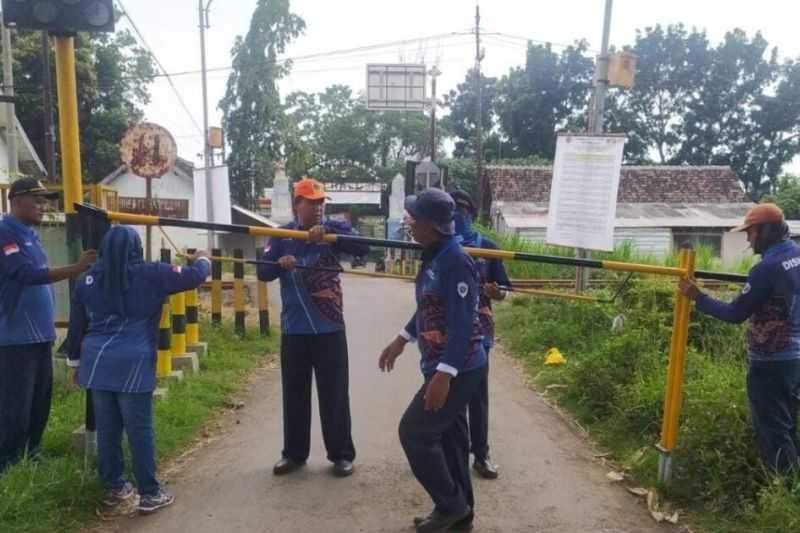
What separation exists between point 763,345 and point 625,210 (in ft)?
88.0

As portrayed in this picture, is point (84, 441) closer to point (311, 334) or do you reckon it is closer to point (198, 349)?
point (311, 334)

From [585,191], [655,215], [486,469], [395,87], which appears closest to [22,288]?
[486,469]

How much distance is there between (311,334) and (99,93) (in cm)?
3119

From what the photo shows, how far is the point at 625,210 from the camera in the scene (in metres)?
29.4

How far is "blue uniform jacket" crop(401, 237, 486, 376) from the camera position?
10.8ft

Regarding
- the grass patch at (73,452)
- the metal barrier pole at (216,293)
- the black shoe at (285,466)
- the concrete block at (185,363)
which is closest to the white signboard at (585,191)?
the grass patch at (73,452)

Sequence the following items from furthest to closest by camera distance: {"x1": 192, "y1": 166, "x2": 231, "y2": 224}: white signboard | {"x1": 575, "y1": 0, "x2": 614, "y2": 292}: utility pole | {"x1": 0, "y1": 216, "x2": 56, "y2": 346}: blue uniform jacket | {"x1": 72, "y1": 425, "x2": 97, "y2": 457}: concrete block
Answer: {"x1": 192, "y1": 166, "x2": 231, "y2": 224}: white signboard → {"x1": 575, "y1": 0, "x2": 614, "y2": 292}: utility pole → {"x1": 72, "y1": 425, "x2": 97, "y2": 457}: concrete block → {"x1": 0, "y1": 216, "x2": 56, "y2": 346}: blue uniform jacket

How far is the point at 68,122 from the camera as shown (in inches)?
163

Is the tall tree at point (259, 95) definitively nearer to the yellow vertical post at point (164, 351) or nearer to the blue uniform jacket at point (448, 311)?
the yellow vertical post at point (164, 351)

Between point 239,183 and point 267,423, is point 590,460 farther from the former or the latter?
point 239,183

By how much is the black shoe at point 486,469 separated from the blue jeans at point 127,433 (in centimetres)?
195

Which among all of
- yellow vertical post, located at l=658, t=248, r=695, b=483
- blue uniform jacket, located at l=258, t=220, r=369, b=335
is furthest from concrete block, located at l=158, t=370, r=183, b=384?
yellow vertical post, located at l=658, t=248, r=695, b=483

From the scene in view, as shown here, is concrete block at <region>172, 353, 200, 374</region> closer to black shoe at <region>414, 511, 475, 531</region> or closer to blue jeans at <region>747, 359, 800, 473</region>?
black shoe at <region>414, 511, 475, 531</region>

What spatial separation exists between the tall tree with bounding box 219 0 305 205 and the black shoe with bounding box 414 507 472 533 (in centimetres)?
3576
